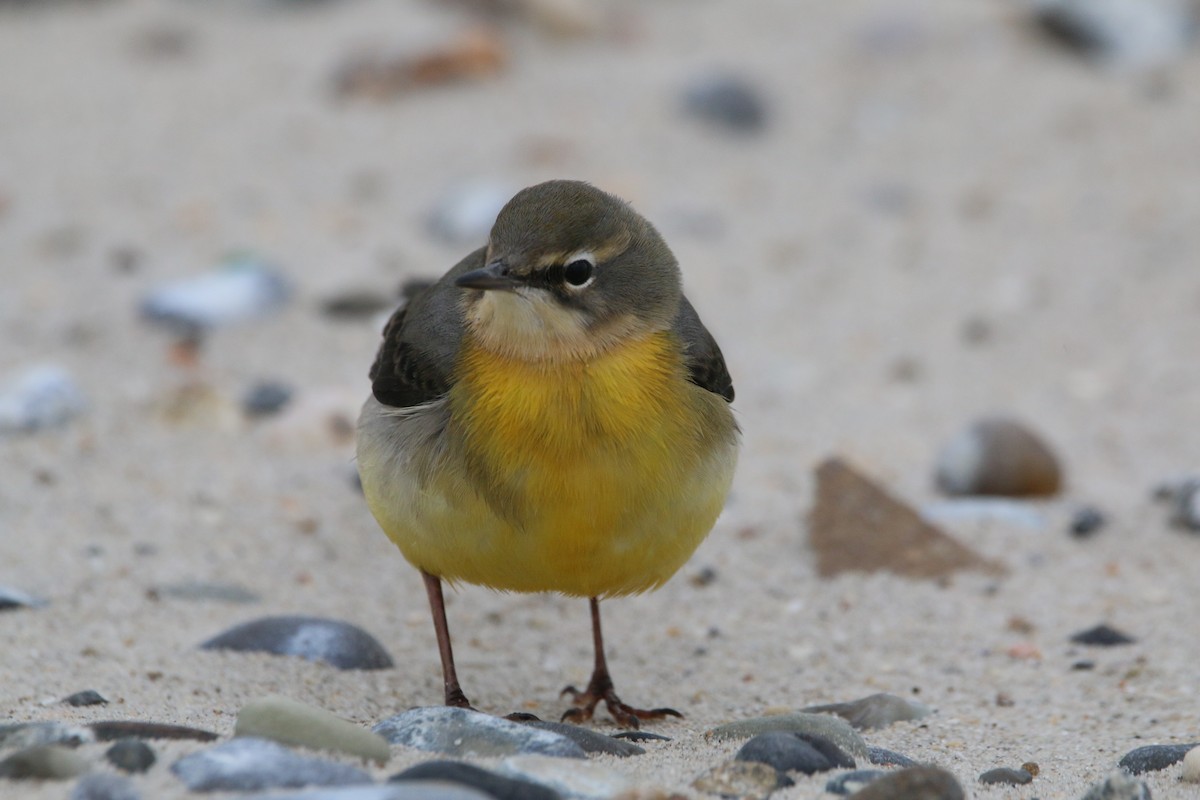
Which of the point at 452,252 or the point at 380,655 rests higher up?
the point at 452,252

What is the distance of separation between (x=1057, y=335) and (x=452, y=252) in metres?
3.63

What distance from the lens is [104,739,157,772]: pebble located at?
12.8 ft

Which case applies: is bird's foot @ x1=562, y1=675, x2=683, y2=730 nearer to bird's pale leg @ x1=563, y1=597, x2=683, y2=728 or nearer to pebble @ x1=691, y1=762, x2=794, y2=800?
bird's pale leg @ x1=563, y1=597, x2=683, y2=728

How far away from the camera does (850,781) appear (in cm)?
414

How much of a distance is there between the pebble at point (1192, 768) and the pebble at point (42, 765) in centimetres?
296

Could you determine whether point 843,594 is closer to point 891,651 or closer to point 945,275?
point 891,651

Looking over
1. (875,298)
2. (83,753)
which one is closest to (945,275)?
(875,298)

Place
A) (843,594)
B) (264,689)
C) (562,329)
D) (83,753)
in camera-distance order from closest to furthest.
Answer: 1. (83,753)
2. (562,329)
3. (264,689)
4. (843,594)

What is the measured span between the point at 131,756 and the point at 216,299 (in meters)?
5.36

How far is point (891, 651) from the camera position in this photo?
20.0 ft

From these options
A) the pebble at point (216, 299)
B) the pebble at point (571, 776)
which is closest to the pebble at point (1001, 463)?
the pebble at point (571, 776)

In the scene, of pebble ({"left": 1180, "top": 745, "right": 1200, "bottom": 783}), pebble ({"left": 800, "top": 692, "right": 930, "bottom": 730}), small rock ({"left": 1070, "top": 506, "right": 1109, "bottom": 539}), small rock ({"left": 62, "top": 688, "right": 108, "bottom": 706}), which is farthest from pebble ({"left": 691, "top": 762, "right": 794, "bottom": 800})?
small rock ({"left": 1070, "top": 506, "right": 1109, "bottom": 539})

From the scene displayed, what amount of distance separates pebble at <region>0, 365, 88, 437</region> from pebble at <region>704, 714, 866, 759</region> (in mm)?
4101

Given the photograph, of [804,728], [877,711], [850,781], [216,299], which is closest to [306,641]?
[804,728]
